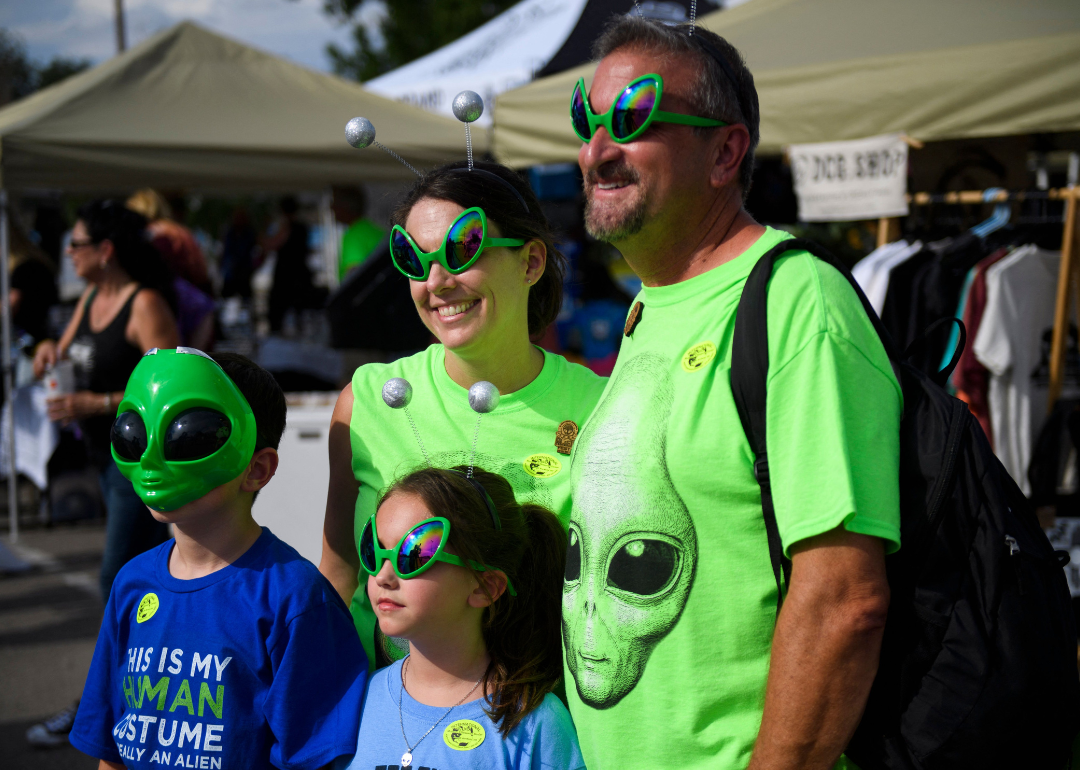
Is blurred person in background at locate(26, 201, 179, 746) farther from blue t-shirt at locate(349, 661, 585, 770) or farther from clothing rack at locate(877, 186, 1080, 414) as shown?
clothing rack at locate(877, 186, 1080, 414)

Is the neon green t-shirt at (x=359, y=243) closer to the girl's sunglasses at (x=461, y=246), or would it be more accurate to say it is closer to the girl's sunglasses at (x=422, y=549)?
the girl's sunglasses at (x=461, y=246)

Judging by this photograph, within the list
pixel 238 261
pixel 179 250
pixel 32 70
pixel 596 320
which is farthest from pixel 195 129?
pixel 32 70

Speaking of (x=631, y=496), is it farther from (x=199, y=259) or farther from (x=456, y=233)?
(x=199, y=259)

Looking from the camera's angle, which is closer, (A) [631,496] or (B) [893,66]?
(A) [631,496]

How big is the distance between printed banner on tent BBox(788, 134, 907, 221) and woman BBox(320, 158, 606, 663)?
241 centimetres

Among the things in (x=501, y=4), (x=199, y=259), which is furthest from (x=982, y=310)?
(x=501, y=4)

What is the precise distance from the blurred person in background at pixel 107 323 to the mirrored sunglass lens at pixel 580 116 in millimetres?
2778

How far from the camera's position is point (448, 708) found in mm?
1613

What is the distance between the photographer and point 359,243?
6824 millimetres

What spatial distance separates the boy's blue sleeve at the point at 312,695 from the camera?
1.64 meters

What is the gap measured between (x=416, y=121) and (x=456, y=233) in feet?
15.8

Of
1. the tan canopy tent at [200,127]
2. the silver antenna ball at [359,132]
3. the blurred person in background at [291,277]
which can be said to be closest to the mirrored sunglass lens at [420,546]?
the silver antenna ball at [359,132]

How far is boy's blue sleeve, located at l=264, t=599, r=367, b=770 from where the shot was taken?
1636 millimetres

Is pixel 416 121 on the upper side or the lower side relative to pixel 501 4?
lower
